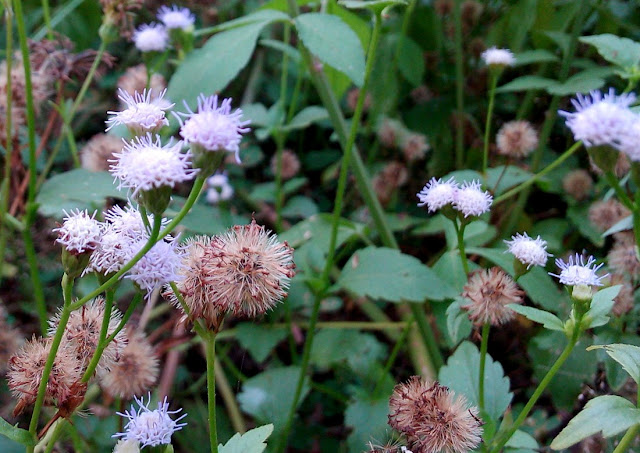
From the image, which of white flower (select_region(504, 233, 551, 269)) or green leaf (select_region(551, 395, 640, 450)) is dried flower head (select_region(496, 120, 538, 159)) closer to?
white flower (select_region(504, 233, 551, 269))

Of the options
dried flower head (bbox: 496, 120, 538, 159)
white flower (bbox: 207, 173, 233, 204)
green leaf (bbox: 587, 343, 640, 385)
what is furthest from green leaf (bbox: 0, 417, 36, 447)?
dried flower head (bbox: 496, 120, 538, 159)

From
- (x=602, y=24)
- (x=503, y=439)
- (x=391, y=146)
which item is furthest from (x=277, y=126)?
(x=503, y=439)

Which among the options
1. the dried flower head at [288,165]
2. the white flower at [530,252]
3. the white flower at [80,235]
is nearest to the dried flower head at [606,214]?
the white flower at [530,252]

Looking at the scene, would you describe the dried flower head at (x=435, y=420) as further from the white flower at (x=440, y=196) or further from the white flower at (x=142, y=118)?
the white flower at (x=142, y=118)

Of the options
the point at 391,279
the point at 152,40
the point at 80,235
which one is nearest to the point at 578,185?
the point at 391,279

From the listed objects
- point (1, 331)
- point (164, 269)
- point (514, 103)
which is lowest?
point (1, 331)

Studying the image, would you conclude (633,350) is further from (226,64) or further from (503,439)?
(226,64)

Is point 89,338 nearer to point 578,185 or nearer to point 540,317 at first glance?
point 540,317
